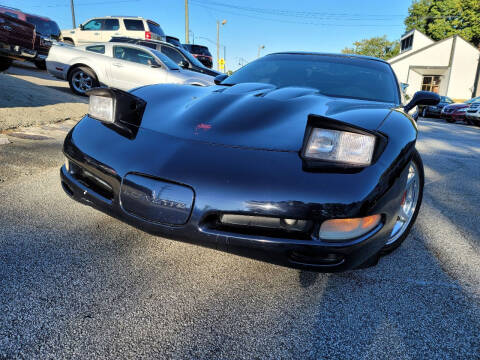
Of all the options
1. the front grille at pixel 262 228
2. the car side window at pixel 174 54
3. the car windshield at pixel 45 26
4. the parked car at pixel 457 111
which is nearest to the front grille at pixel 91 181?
the front grille at pixel 262 228

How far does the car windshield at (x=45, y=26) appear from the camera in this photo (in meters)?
11.5

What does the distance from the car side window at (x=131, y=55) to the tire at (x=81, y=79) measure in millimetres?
707

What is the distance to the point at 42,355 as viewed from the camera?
3.53 feet

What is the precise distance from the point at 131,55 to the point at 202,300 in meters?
7.57

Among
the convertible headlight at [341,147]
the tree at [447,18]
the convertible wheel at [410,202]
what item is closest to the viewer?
the convertible headlight at [341,147]

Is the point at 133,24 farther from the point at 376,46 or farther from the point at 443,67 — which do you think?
the point at 376,46

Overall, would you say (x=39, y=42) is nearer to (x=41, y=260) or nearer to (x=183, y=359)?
(x=41, y=260)

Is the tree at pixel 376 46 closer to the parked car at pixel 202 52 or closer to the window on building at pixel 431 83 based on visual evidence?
Result: the window on building at pixel 431 83

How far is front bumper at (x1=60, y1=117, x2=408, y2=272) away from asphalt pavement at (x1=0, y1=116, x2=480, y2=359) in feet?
0.87

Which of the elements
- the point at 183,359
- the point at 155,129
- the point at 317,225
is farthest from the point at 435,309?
the point at 155,129

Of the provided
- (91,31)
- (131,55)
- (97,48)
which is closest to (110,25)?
(91,31)

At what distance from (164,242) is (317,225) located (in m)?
0.96

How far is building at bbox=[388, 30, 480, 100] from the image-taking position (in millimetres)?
31547

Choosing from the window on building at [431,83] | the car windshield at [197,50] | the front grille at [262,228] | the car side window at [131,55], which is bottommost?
the window on building at [431,83]
